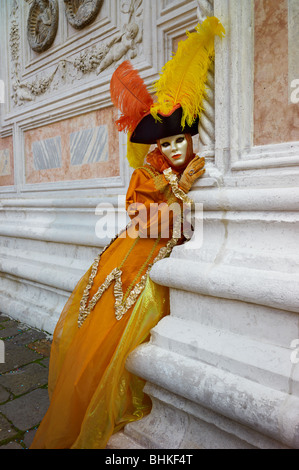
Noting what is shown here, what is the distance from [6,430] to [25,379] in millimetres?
486

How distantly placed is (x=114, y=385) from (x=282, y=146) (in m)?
1.19

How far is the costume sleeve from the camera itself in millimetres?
1585

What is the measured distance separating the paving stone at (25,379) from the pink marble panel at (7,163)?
2.51m

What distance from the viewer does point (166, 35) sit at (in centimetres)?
236

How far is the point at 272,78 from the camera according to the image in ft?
4.43

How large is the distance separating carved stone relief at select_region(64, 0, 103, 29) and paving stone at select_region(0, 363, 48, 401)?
2.82 m

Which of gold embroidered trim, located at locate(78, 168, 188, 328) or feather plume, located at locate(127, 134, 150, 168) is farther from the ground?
feather plume, located at locate(127, 134, 150, 168)

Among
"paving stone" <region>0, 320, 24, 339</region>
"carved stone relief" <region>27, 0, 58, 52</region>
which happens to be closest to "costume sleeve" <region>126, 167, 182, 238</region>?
"paving stone" <region>0, 320, 24, 339</region>

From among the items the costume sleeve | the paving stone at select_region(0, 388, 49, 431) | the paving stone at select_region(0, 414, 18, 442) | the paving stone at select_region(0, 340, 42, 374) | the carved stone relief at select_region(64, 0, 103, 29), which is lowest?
the paving stone at select_region(0, 414, 18, 442)

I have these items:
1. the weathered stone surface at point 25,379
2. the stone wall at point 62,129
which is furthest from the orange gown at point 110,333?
the stone wall at point 62,129

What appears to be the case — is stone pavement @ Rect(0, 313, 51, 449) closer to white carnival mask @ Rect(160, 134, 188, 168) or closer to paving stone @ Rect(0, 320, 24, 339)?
paving stone @ Rect(0, 320, 24, 339)

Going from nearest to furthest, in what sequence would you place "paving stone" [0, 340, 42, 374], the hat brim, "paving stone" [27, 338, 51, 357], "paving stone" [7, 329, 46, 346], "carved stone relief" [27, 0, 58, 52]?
the hat brim
"paving stone" [0, 340, 42, 374]
"paving stone" [27, 338, 51, 357]
"paving stone" [7, 329, 46, 346]
"carved stone relief" [27, 0, 58, 52]

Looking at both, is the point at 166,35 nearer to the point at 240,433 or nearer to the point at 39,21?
the point at 39,21
